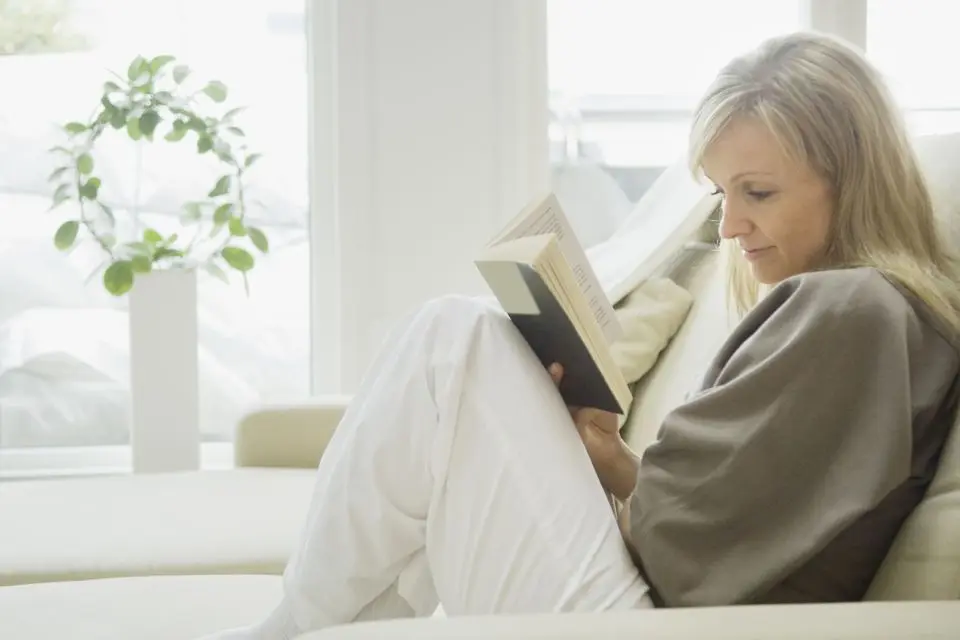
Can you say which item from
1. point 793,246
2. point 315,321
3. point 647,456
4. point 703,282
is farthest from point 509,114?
point 647,456

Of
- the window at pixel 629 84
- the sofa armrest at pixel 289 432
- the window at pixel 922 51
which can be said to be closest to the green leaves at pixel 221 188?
the sofa armrest at pixel 289 432

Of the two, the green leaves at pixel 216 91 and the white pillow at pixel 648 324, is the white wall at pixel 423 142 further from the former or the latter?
the white pillow at pixel 648 324

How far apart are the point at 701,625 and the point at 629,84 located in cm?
216

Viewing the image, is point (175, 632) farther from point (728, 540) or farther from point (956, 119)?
point (956, 119)

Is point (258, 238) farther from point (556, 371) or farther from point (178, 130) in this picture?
point (556, 371)

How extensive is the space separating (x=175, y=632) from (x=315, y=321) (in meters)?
1.64

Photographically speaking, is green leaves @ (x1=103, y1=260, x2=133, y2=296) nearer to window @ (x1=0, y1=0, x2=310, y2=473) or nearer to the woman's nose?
window @ (x1=0, y1=0, x2=310, y2=473)

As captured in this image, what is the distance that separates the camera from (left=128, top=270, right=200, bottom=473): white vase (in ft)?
8.25

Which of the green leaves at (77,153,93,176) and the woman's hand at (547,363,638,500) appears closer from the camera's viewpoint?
the woman's hand at (547,363,638,500)

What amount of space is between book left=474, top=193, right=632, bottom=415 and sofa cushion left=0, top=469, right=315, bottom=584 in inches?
22.7

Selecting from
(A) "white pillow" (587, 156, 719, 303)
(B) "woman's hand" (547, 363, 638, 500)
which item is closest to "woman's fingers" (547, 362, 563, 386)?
(B) "woman's hand" (547, 363, 638, 500)

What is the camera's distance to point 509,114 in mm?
2758

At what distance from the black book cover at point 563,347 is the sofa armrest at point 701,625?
1.15ft

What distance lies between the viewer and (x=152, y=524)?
5.94ft
